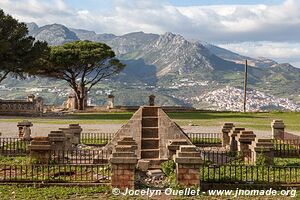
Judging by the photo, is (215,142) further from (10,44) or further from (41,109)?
(41,109)

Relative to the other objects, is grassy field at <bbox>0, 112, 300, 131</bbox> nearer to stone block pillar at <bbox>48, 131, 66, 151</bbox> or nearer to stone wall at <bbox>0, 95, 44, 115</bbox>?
stone wall at <bbox>0, 95, 44, 115</bbox>

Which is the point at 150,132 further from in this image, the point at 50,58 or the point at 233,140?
the point at 50,58

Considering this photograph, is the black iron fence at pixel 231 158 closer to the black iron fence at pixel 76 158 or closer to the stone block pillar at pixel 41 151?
the black iron fence at pixel 76 158

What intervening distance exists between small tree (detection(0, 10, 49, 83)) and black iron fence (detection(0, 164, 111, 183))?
3508 centimetres

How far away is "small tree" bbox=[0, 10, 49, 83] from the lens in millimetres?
50562

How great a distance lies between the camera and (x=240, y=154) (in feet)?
66.1

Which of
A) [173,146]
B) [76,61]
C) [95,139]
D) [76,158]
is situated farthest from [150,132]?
[76,61]

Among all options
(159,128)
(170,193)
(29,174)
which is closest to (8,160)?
(29,174)

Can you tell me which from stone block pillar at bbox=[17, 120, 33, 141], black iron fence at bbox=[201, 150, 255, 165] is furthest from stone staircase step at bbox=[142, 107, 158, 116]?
stone block pillar at bbox=[17, 120, 33, 141]

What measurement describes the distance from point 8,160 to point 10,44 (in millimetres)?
31575

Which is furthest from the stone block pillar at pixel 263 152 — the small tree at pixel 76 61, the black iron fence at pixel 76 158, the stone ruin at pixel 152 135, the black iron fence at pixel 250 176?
the small tree at pixel 76 61

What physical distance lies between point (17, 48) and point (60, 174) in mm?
38007

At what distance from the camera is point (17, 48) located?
51.5 m

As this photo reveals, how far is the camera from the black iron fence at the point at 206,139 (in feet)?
83.2
